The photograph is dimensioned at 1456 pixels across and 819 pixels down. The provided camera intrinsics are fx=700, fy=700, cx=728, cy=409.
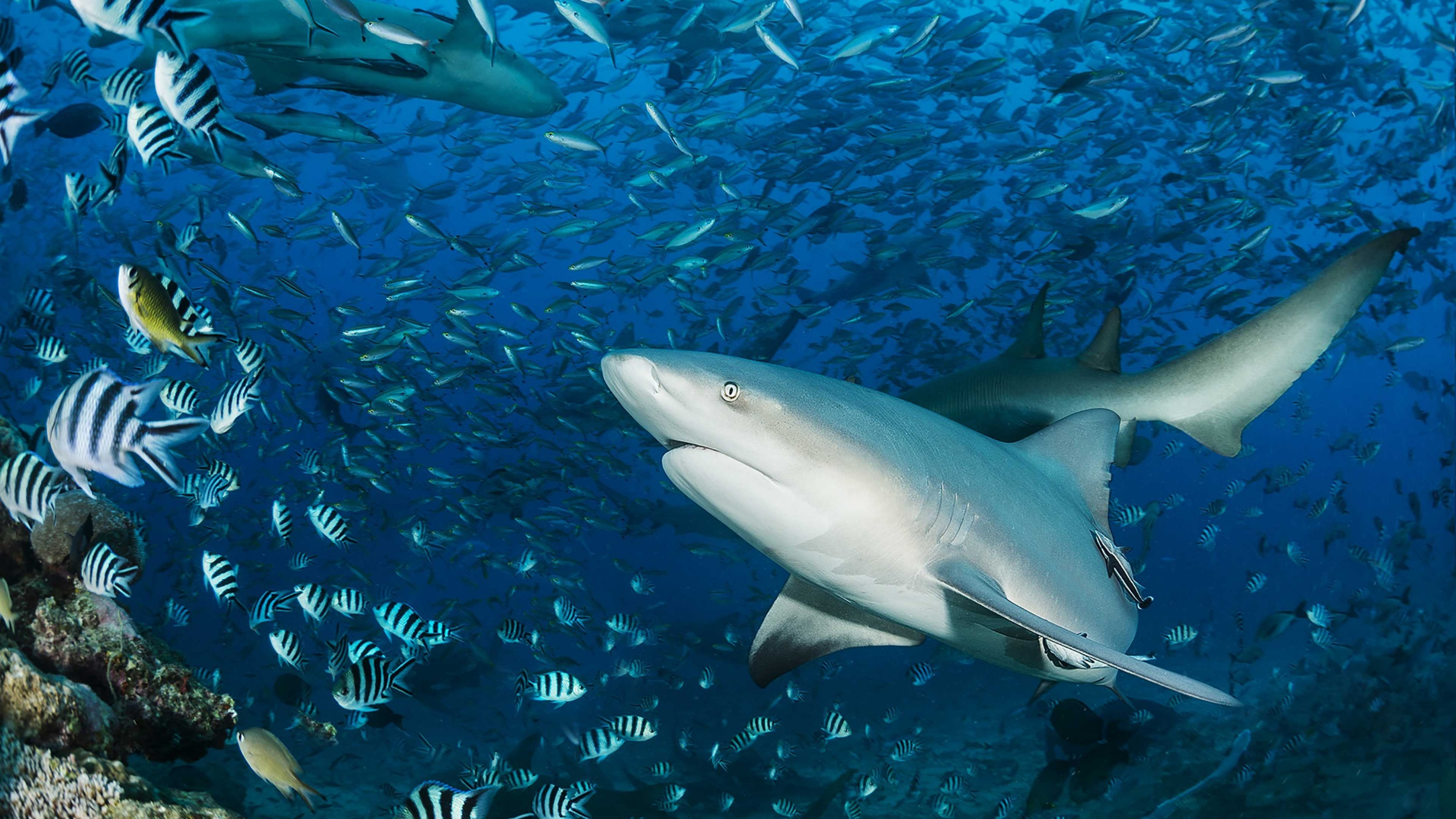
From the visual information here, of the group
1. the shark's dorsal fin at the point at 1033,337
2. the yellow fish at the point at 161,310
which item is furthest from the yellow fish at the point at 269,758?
the shark's dorsal fin at the point at 1033,337

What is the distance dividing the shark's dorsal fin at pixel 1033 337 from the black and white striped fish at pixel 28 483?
4840 millimetres

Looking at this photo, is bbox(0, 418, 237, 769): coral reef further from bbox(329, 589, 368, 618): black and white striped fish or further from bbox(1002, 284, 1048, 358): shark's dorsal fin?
bbox(1002, 284, 1048, 358): shark's dorsal fin

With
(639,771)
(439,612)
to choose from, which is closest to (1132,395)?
(439,612)

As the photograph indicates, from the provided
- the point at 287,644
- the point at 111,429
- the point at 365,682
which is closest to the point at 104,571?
the point at 111,429

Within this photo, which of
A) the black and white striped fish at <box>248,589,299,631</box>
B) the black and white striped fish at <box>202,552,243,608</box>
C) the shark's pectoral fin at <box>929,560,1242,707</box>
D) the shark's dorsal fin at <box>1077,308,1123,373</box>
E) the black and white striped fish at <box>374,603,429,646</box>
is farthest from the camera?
the black and white striped fish at <box>248,589,299,631</box>

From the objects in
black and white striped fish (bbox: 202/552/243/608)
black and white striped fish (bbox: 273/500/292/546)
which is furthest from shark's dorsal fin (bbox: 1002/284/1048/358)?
black and white striped fish (bbox: 273/500/292/546)

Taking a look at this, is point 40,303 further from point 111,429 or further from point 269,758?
point 111,429

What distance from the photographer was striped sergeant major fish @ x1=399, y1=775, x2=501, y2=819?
3.17 metres

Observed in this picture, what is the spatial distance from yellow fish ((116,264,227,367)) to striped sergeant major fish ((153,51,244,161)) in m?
1.03

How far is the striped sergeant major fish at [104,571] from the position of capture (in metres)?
3.46

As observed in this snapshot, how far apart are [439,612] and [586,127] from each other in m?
8.07

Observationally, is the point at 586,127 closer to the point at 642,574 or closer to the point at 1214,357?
the point at 642,574

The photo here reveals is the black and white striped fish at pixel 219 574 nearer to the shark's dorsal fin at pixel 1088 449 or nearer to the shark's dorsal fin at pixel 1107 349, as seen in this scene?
the shark's dorsal fin at pixel 1088 449

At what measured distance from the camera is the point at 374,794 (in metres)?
12.4
